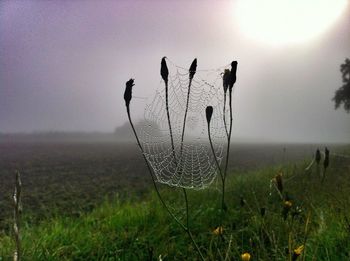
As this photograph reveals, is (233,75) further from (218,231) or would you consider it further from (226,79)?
(218,231)

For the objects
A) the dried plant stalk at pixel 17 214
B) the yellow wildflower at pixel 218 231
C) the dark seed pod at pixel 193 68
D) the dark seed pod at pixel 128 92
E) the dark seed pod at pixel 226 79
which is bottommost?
the yellow wildflower at pixel 218 231

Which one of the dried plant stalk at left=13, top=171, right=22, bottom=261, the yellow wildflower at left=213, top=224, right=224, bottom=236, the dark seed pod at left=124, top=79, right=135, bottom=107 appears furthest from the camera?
the yellow wildflower at left=213, top=224, right=224, bottom=236

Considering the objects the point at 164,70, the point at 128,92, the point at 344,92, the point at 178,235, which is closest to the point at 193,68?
the point at 164,70

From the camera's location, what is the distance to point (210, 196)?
6.02 m

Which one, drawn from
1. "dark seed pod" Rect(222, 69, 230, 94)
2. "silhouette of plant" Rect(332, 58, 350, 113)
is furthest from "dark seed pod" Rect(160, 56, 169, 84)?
"silhouette of plant" Rect(332, 58, 350, 113)

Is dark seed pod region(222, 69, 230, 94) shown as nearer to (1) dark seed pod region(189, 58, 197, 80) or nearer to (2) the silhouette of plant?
(1) dark seed pod region(189, 58, 197, 80)

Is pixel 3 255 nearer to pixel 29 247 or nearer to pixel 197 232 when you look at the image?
pixel 29 247

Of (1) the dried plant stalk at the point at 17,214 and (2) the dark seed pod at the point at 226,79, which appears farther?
(2) the dark seed pod at the point at 226,79

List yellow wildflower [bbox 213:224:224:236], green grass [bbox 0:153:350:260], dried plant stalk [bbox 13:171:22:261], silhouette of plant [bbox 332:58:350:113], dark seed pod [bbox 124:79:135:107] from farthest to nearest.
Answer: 1. silhouette of plant [bbox 332:58:350:113]
2. green grass [bbox 0:153:350:260]
3. yellow wildflower [bbox 213:224:224:236]
4. dark seed pod [bbox 124:79:135:107]
5. dried plant stalk [bbox 13:171:22:261]

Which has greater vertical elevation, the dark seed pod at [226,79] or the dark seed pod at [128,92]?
the dark seed pod at [226,79]

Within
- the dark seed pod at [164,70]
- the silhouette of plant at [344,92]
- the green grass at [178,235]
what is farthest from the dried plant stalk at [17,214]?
the silhouette of plant at [344,92]

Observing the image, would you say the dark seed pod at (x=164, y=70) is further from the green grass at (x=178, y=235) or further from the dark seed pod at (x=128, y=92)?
the green grass at (x=178, y=235)

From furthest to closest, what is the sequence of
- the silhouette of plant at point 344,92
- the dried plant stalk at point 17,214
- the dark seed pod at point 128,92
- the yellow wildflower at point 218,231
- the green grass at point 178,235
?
the silhouette of plant at point 344,92 → the green grass at point 178,235 → the yellow wildflower at point 218,231 → the dark seed pod at point 128,92 → the dried plant stalk at point 17,214

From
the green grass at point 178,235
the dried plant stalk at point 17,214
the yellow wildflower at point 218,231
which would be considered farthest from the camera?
the green grass at point 178,235
